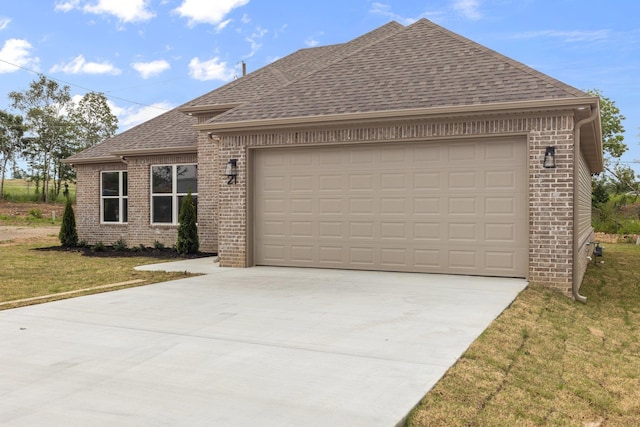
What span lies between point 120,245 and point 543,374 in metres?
15.5

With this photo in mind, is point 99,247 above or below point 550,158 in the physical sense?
below

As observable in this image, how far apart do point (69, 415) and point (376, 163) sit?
8.04m

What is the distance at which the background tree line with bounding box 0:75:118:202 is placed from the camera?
49812 mm

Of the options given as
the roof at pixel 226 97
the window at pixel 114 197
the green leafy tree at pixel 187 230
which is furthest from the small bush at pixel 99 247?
the green leafy tree at pixel 187 230

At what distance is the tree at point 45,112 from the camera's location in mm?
49719

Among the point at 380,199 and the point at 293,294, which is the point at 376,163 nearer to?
the point at 380,199

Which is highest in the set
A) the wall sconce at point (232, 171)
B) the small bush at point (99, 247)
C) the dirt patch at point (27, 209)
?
the wall sconce at point (232, 171)

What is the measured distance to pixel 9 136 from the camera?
165 ft

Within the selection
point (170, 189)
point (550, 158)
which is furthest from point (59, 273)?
point (550, 158)

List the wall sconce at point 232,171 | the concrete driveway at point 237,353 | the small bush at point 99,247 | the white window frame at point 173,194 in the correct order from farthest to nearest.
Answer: the small bush at point 99,247, the white window frame at point 173,194, the wall sconce at point 232,171, the concrete driveway at point 237,353

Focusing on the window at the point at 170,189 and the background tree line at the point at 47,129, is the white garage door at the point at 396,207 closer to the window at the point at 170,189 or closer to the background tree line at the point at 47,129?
the window at the point at 170,189

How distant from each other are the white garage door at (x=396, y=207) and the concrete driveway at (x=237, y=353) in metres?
1.49

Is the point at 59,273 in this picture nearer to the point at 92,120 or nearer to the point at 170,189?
the point at 170,189

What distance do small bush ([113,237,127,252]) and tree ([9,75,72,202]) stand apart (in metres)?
35.6
